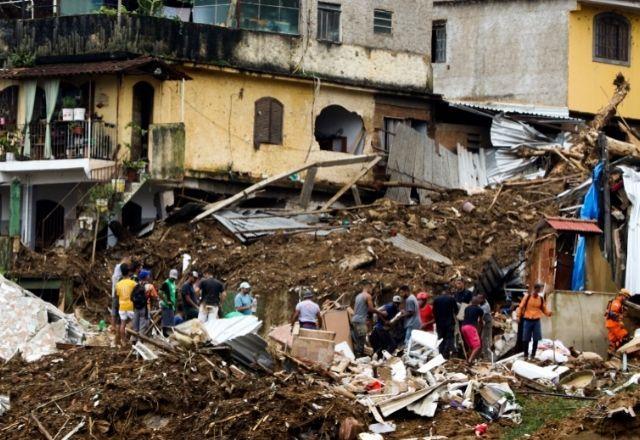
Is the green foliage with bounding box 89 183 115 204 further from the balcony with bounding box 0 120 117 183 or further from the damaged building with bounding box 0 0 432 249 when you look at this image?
the balcony with bounding box 0 120 117 183

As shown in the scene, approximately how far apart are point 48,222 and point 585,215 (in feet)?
40.5

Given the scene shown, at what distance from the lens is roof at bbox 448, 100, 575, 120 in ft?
133

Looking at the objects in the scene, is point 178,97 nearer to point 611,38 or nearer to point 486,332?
point 486,332

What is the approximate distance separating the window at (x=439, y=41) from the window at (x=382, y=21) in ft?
15.5

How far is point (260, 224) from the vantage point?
111 ft

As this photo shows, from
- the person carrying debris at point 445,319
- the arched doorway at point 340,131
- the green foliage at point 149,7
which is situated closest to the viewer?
the person carrying debris at point 445,319

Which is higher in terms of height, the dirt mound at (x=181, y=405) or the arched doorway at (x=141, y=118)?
the arched doorway at (x=141, y=118)

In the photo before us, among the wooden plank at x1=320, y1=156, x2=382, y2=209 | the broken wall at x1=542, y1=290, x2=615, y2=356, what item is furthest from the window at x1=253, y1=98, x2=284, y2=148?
the broken wall at x1=542, y1=290, x2=615, y2=356

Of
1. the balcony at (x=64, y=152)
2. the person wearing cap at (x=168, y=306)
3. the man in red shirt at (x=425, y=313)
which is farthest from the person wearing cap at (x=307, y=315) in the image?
the balcony at (x=64, y=152)

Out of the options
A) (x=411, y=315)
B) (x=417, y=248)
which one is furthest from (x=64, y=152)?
(x=411, y=315)

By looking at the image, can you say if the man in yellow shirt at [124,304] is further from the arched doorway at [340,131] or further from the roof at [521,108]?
the roof at [521,108]

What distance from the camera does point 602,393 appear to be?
943 inches

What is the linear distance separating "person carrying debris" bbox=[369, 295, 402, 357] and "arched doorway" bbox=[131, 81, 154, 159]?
10.6 meters

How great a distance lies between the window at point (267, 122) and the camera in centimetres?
3800
